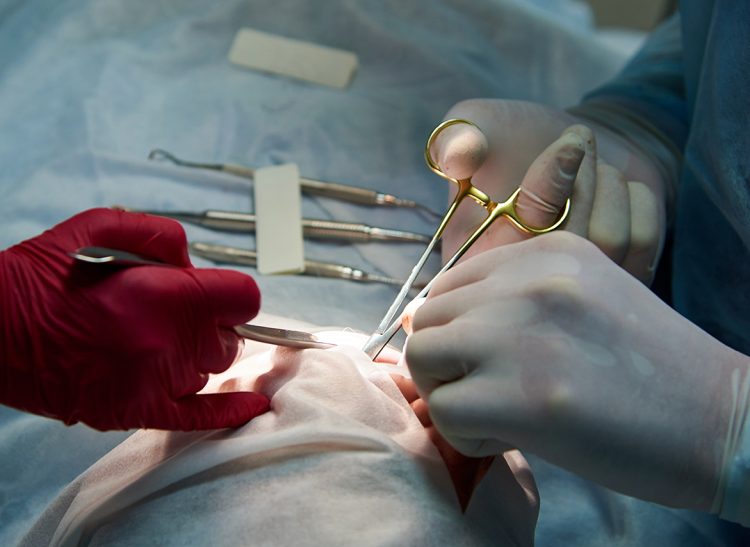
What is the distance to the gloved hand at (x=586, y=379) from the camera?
0.83 m

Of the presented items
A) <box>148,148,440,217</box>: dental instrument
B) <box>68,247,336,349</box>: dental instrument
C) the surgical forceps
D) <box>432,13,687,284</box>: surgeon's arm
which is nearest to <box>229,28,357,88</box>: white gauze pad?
<box>148,148,440,217</box>: dental instrument

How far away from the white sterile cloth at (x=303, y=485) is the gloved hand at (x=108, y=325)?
2.9 inches

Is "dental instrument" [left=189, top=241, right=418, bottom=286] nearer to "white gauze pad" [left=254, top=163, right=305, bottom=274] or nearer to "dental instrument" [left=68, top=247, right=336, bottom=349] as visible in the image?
"white gauze pad" [left=254, top=163, right=305, bottom=274]

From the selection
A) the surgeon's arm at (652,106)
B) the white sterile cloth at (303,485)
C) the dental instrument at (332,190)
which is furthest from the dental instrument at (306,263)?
the surgeon's arm at (652,106)

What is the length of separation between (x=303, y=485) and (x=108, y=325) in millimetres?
291

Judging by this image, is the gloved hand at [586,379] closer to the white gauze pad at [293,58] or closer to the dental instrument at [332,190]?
the dental instrument at [332,190]

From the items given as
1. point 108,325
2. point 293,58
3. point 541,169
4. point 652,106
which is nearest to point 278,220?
point 293,58

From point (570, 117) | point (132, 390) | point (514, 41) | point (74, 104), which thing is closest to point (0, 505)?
point (132, 390)

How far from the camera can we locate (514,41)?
1943mm

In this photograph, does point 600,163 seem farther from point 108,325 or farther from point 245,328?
point 108,325

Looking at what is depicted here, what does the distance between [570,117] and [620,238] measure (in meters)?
0.33

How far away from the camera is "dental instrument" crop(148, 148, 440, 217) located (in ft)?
5.02

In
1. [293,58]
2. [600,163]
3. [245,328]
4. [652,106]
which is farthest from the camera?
[293,58]

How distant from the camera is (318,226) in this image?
4.83ft
